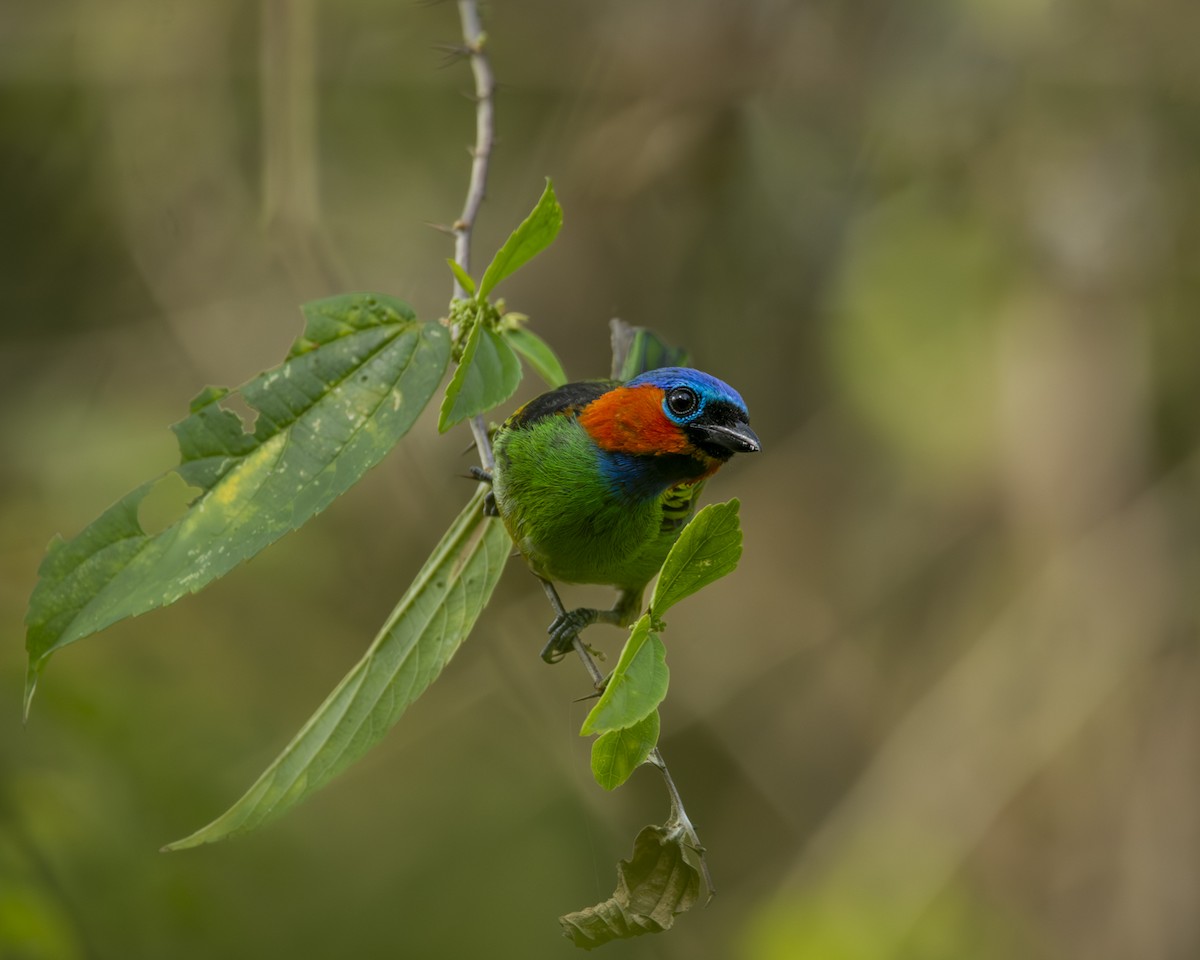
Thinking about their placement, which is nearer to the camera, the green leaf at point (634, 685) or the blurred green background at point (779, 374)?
the green leaf at point (634, 685)

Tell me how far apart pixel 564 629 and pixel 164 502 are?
49.4 inches

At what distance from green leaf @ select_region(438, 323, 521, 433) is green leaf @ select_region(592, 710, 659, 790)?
616 millimetres

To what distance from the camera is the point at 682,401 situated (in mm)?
2945

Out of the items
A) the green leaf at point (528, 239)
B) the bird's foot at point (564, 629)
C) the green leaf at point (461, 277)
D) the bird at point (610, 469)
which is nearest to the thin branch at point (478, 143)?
the green leaf at point (461, 277)

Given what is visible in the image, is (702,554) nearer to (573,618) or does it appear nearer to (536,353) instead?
(536,353)

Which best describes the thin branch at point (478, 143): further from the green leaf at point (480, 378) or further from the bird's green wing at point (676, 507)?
the bird's green wing at point (676, 507)

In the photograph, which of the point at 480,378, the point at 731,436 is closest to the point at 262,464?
the point at 480,378

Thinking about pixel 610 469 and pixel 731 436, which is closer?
pixel 731 436

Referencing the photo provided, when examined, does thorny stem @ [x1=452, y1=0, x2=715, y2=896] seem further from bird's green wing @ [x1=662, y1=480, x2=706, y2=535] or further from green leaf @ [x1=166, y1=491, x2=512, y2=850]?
bird's green wing @ [x1=662, y1=480, x2=706, y2=535]

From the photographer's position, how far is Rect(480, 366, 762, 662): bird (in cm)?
295

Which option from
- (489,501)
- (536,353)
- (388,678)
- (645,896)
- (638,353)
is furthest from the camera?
(638,353)

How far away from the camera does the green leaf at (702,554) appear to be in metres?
1.85

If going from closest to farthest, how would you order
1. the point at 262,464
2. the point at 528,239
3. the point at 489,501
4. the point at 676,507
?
the point at 262,464 → the point at 528,239 → the point at 489,501 → the point at 676,507

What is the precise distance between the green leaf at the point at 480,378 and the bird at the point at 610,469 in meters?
0.65
